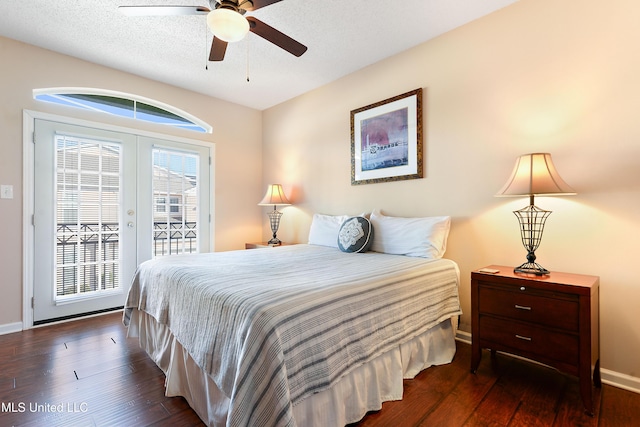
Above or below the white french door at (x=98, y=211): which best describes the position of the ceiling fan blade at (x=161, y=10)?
above

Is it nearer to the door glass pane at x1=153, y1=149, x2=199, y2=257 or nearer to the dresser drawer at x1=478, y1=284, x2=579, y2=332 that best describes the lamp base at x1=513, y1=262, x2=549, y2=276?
the dresser drawer at x1=478, y1=284, x2=579, y2=332

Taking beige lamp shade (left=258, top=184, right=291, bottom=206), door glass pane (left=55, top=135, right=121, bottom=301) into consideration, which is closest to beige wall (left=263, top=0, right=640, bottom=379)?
beige lamp shade (left=258, top=184, right=291, bottom=206)

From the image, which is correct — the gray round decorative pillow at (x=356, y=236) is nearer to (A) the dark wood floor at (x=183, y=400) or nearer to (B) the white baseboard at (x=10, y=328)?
(A) the dark wood floor at (x=183, y=400)

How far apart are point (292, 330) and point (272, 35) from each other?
6.03ft

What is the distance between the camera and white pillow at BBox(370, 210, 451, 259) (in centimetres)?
234

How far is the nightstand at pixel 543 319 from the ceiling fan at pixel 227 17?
2.04 metres

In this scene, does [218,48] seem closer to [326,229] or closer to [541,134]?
[326,229]

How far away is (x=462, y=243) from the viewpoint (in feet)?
8.06

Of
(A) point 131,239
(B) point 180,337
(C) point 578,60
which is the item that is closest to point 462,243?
(C) point 578,60

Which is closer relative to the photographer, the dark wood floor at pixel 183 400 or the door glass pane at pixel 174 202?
the dark wood floor at pixel 183 400

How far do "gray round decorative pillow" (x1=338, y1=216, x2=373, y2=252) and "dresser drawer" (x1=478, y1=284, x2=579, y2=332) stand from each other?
0.98m

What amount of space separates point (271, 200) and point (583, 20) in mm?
3167

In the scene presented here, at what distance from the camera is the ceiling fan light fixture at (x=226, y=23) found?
1583 millimetres

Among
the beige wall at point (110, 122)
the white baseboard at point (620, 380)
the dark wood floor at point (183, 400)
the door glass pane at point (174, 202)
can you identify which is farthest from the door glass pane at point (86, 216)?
the white baseboard at point (620, 380)
